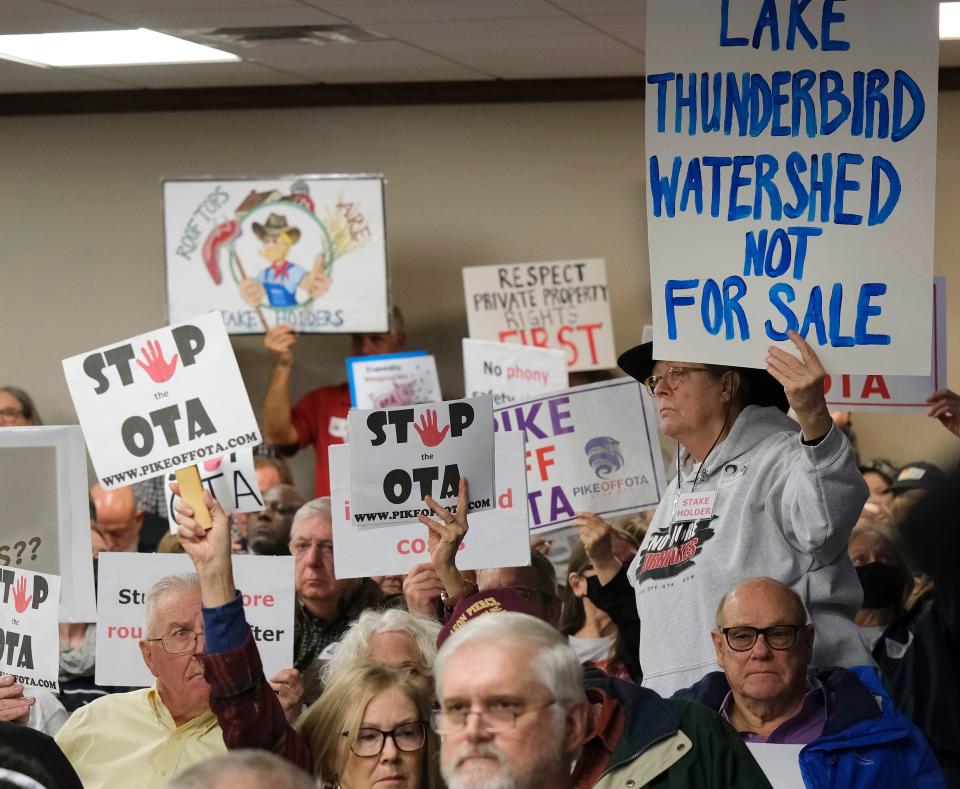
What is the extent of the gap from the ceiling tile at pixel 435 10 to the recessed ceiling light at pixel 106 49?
3.33 feet

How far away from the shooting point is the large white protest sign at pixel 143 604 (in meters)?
4.23

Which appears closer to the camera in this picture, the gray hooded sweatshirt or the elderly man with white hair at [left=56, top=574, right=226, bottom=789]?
the gray hooded sweatshirt

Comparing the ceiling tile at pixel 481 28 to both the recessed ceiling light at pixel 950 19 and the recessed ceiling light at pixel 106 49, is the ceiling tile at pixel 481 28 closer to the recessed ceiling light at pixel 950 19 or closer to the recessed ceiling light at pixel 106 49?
the recessed ceiling light at pixel 106 49

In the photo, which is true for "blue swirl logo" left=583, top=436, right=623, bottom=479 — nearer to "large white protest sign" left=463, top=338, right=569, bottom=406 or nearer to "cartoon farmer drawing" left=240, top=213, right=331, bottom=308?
"large white protest sign" left=463, top=338, right=569, bottom=406

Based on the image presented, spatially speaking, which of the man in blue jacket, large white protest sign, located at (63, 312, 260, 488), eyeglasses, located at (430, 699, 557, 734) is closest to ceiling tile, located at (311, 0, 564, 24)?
large white protest sign, located at (63, 312, 260, 488)

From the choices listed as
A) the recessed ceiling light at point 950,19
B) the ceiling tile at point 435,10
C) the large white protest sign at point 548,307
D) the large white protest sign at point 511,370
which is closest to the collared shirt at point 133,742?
the large white protest sign at point 511,370

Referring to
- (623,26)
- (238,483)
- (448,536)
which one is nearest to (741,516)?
(448,536)

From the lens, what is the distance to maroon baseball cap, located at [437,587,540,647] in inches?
140

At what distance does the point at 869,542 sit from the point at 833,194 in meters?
2.03

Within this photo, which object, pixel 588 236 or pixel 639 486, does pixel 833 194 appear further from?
pixel 588 236

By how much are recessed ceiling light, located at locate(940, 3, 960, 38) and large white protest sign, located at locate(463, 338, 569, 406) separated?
2.13 metres

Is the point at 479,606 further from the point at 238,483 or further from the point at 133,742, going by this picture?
the point at 238,483

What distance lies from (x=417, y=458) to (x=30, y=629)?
1059 millimetres

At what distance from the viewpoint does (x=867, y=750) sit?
11.1ft
